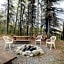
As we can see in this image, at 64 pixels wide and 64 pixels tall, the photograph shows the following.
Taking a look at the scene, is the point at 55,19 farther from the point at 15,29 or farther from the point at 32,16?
the point at 15,29

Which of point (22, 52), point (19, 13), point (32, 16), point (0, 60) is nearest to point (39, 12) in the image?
point (32, 16)

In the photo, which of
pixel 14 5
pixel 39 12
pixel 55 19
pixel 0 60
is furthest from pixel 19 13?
pixel 0 60

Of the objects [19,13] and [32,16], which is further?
[19,13]

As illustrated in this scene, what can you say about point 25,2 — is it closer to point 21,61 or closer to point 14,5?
point 14,5

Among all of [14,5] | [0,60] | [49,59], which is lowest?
[49,59]

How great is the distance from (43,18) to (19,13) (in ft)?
9.32

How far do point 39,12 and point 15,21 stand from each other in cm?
271

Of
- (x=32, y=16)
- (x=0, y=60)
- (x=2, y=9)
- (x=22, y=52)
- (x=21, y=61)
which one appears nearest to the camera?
(x=0, y=60)

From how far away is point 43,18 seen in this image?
13344 mm

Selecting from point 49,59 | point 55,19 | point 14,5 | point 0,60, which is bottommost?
point 49,59

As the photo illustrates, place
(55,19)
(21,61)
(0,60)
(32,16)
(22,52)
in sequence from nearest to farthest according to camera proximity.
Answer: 1. (0,60)
2. (21,61)
3. (22,52)
4. (55,19)
5. (32,16)

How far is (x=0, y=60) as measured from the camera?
4.52 meters

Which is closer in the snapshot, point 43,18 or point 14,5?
point 43,18

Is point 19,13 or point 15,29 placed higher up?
point 19,13
